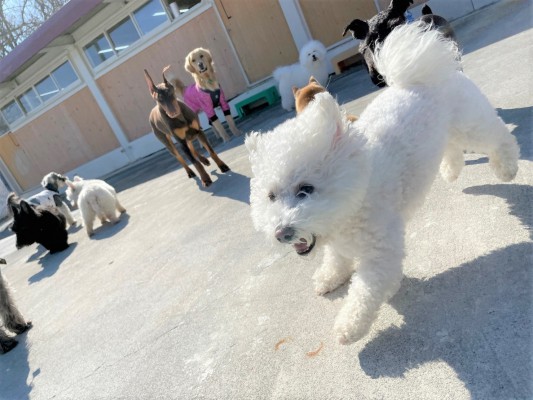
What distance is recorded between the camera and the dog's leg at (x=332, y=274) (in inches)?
108

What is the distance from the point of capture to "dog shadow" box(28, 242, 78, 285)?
21.2 feet

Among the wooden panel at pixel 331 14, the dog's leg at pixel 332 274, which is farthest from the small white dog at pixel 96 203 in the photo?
the wooden panel at pixel 331 14

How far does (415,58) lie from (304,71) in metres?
7.22

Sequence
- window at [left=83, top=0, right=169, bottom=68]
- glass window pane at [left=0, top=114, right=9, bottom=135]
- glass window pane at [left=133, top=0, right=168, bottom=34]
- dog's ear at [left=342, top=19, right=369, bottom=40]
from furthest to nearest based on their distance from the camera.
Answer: glass window pane at [left=0, top=114, right=9, bottom=135] → window at [left=83, top=0, right=169, bottom=68] → glass window pane at [left=133, top=0, right=168, bottom=34] → dog's ear at [left=342, top=19, right=369, bottom=40]

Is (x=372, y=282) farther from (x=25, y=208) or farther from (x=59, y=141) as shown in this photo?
(x=59, y=141)

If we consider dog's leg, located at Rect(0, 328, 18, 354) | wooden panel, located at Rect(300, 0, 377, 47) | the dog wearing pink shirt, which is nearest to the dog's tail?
dog's leg, located at Rect(0, 328, 18, 354)

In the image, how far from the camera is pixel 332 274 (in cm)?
276

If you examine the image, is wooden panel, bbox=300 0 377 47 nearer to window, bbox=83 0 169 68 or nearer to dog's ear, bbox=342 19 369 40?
window, bbox=83 0 169 68

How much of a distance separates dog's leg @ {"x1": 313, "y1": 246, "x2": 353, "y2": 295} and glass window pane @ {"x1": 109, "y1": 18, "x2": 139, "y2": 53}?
41.4 feet

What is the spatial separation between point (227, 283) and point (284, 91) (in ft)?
22.8

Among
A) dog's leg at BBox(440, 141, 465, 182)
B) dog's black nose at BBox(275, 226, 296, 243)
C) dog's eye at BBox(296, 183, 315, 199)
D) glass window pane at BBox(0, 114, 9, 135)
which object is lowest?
dog's leg at BBox(440, 141, 465, 182)

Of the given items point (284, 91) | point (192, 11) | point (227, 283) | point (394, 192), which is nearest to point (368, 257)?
point (394, 192)

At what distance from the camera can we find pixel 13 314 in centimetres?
455

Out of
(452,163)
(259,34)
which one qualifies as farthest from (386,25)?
(259,34)
